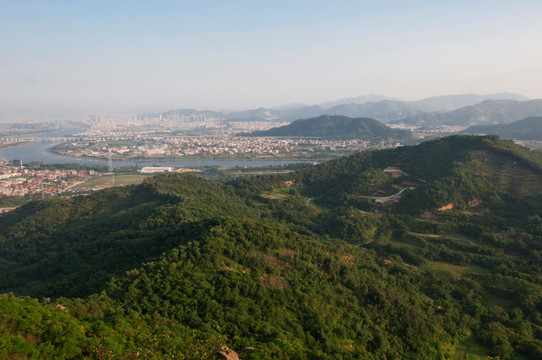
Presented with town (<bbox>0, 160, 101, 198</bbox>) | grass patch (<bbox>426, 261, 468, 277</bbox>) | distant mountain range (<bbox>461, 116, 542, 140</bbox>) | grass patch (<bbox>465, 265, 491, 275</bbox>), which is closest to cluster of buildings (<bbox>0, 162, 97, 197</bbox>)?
town (<bbox>0, 160, 101, 198</bbox>)

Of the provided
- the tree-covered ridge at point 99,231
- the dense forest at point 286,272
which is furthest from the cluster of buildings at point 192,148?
the dense forest at point 286,272

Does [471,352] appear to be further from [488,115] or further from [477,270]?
[488,115]

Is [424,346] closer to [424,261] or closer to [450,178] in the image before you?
[424,261]

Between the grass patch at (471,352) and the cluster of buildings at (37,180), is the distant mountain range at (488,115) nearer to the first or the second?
the cluster of buildings at (37,180)

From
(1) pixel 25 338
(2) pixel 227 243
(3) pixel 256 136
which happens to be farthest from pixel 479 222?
(3) pixel 256 136

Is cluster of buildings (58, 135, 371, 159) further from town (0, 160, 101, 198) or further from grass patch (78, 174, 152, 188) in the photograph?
grass patch (78, 174, 152, 188)

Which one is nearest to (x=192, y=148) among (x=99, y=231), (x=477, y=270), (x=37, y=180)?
(x=37, y=180)
